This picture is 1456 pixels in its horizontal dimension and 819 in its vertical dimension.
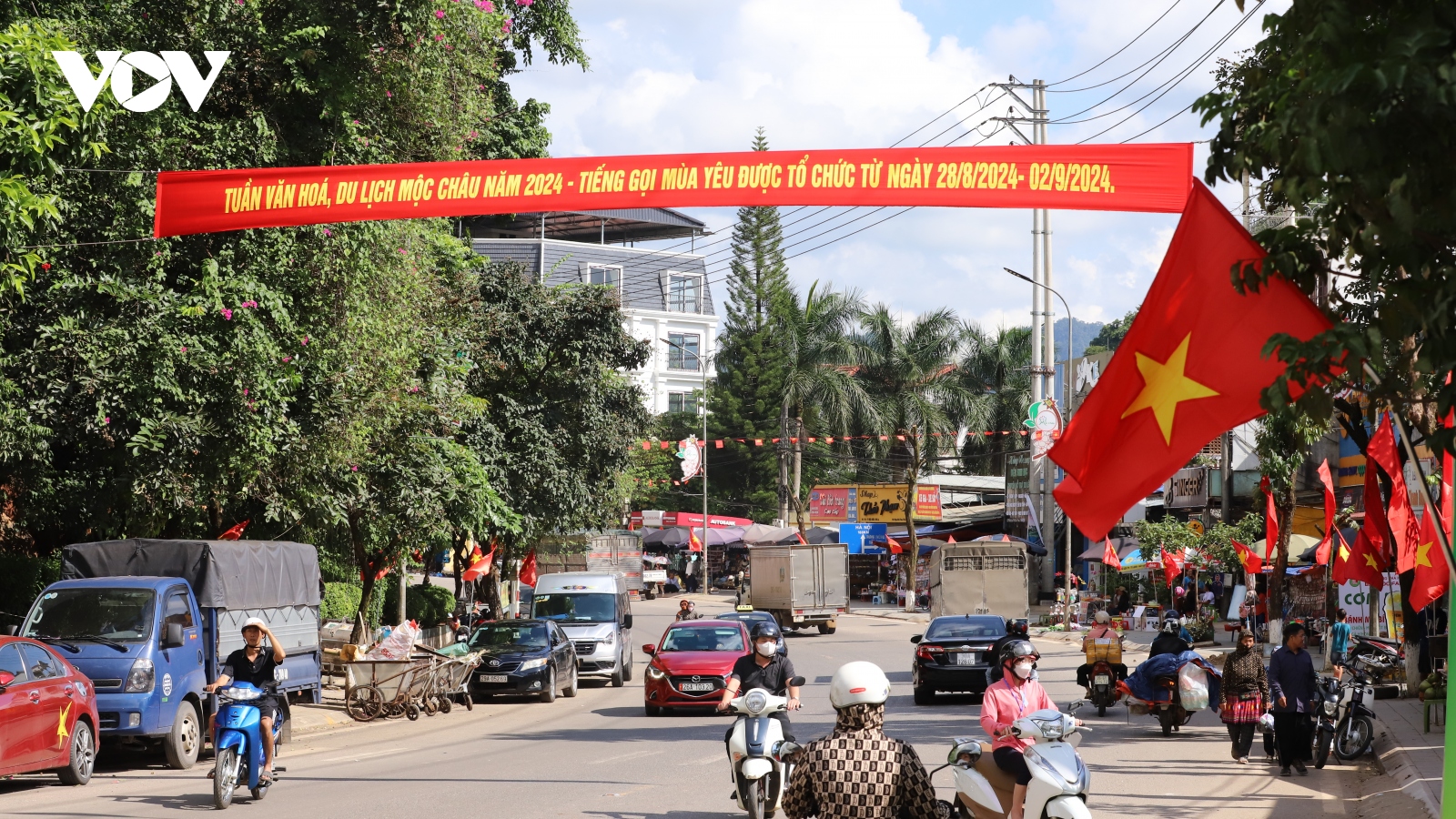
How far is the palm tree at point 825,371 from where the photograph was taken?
5956 cm

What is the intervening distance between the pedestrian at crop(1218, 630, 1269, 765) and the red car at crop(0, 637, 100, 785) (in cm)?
1177

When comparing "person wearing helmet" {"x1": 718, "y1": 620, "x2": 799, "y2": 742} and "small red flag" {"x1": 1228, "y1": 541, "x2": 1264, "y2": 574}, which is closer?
"person wearing helmet" {"x1": 718, "y1": 620, "x2": 799, "y2": 742}

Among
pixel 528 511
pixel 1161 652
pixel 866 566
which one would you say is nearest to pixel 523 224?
pixel 866 566

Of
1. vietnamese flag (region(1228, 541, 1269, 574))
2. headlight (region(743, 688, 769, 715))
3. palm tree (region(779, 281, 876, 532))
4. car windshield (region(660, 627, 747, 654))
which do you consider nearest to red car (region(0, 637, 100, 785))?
headlight (region(743, 688, 769, 715))

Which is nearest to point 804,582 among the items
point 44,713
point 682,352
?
point 44,713

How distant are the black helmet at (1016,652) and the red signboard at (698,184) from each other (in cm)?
350

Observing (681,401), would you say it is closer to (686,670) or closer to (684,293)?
(684,293)

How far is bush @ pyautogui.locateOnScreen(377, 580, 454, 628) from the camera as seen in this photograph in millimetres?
39219

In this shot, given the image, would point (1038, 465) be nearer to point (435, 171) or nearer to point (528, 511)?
point (528, 511)

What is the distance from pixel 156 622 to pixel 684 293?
77.8 metres

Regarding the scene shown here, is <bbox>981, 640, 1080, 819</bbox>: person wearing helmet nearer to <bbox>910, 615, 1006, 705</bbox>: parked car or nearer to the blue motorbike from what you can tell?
the blue motorbike

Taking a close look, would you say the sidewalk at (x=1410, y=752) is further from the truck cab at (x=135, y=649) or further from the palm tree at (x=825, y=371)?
the palm tree at (x=825, y=371)

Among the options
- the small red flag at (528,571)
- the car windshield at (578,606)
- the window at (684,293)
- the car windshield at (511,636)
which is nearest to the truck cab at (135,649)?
the car windshield at (511,636)

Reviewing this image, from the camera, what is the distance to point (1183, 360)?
7.13 m
